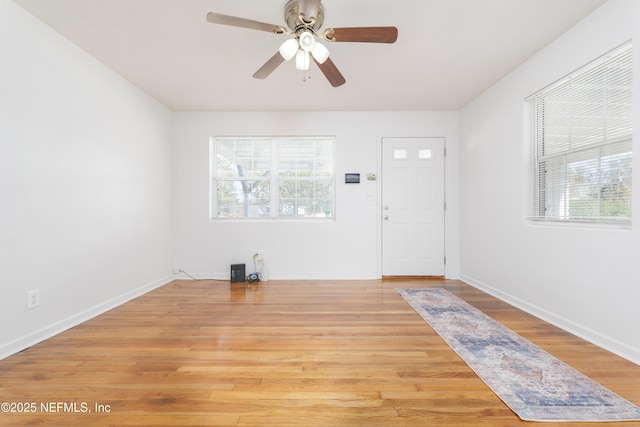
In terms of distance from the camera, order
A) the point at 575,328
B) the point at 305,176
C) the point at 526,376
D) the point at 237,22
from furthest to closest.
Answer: the point at 305,176 → the point at 575,328 → the point at 237,22 → the point at 526,376

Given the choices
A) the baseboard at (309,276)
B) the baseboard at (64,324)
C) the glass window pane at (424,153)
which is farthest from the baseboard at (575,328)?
the baseboard at (64,324)

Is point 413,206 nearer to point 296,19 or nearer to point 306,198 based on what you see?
point 306,198

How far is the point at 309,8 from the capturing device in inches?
68.1

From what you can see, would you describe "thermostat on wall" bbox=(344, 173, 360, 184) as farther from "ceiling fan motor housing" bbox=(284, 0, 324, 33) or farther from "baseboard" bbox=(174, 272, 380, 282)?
"ceiling fan motor housing" bbox=(284, 0, 324, 33)

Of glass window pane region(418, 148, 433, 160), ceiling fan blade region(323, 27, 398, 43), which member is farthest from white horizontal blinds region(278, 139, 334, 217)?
ceiling fan blade region(323, 27, 398, 43)

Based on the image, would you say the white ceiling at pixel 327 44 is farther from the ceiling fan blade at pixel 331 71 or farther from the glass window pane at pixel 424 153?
the glass window pane at pixel 424 153

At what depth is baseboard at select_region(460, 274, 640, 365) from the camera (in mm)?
1851

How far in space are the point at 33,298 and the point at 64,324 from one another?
0.39 m

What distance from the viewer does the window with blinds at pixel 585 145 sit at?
1.95 m

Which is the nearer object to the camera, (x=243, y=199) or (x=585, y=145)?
(x=585, y=145)

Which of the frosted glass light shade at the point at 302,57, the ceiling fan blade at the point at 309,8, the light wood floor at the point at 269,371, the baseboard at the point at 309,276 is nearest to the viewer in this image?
the light wood floor at the point at 269,371

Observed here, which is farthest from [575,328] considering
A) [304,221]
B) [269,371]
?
[304,221]

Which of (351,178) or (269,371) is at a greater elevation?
(351,178)

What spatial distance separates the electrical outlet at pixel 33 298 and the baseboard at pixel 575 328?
436 centimetres
